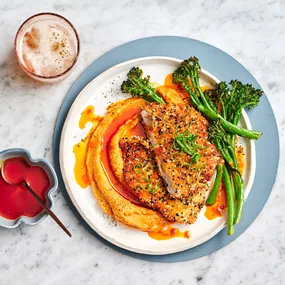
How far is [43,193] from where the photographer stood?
179 inches

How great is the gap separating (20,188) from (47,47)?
125cm

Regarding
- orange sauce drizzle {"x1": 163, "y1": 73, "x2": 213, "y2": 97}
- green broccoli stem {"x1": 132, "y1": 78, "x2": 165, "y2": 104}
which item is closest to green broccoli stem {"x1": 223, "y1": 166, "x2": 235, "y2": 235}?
orange sauce drizzle {"x1": 163, "y1": 73, "x2": 213, "y2": 97}

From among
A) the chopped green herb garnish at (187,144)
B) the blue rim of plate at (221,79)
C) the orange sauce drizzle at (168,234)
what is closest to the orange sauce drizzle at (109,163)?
the orange sauce drizzle at (168,234)

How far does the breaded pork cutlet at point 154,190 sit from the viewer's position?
465 centimetres

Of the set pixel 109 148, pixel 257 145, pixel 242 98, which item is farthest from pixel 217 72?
pixel 109 148

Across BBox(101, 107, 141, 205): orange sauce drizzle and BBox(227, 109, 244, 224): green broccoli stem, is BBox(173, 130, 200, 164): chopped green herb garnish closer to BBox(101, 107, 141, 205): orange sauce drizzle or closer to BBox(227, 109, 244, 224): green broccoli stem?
BBox(227, 109, 244, 224): green broccoli stem

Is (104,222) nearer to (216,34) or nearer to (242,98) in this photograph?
(242,98)

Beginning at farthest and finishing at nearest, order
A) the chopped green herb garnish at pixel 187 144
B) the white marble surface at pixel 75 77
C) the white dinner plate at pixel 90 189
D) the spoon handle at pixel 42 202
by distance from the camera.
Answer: the white marble surface at pixel 75 77
the white dinner plate at pixel 90 189
the chopped green herb garnish at pixel 187 144
the spoon handle at pixel 42 202

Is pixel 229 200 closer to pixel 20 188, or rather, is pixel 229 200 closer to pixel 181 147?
pixel 181 147

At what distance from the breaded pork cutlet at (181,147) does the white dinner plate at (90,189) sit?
308mm

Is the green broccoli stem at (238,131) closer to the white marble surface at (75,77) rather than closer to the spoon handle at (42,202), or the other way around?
the white marble surface at (75,77)

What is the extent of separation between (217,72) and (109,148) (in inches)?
47.6

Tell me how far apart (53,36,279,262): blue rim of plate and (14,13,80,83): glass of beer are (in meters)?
0.22

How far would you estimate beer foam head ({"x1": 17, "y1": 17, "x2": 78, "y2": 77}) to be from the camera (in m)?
4.73
